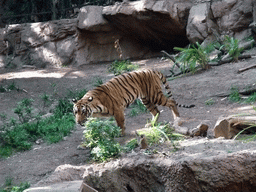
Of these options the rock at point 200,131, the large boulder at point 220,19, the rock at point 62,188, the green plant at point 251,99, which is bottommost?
the green plant at point 251,99

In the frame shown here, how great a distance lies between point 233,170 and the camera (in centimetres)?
389

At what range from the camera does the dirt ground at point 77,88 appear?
17.6ft

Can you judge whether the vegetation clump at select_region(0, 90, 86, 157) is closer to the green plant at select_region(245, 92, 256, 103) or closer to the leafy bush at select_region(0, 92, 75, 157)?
the leafy bush at select_region(0, 92, 75, 157)

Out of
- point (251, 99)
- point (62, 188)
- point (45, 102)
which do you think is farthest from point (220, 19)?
point (62, 188)

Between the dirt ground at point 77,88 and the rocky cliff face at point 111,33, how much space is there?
0.87m

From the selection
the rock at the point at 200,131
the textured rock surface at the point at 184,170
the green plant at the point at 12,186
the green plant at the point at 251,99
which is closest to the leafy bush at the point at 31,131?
the green plant at the point at 12,186

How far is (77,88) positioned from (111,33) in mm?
4182

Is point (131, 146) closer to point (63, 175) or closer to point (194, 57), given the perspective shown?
point (63, 175)

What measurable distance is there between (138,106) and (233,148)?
13.0 ft

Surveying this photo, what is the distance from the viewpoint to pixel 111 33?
1409cm

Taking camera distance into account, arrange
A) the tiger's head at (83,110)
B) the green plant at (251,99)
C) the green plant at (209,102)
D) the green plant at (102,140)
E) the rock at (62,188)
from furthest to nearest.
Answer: the green plant at (209,102) → the green plant at (251,99) → the tiger's head at (83,110) → the green plant at (102,140) → the rock at (62,188)

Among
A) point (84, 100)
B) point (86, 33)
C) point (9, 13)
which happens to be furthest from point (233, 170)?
point (9, 13)

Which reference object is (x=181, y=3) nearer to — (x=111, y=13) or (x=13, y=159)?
(x=111, y=13)

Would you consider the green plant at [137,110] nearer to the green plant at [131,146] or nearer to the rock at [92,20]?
the green plant at [131,146]
